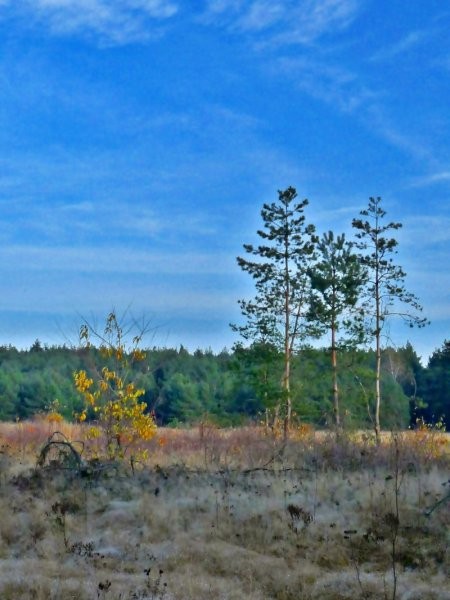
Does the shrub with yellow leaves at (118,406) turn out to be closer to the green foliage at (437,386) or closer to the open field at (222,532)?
the open field at (222,532)

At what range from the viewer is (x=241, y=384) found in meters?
32.0

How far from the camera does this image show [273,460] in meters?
15.0

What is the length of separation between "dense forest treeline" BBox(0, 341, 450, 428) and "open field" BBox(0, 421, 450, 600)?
4141 mm

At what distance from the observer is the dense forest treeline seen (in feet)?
90.4

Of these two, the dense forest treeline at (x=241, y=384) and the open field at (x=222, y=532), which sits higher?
the dense forest treeline at (x=241, y=384)

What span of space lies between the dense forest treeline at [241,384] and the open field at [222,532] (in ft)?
13.6

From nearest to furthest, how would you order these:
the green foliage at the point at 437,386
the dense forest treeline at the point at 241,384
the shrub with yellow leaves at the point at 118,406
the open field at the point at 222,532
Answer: the open field at the point at 222,532 → the shrub with yellow leaves at the point at 118,406 → the dense forest treeline at the point at 241,384 → the green foliage at the point at 437,386

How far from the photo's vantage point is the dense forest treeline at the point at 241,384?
27547mm

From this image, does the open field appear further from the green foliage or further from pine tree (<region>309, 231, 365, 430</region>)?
the green foliage

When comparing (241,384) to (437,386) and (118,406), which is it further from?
(437,386)

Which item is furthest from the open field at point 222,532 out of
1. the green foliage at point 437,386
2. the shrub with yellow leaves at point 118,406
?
the green foliage at point 437,386

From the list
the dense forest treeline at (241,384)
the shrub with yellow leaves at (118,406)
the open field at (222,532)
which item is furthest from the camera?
the dense forest treeline at (241,384)

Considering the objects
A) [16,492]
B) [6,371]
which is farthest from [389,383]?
[16,492]

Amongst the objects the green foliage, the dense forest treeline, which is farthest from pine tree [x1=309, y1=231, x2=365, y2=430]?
the green foliage
